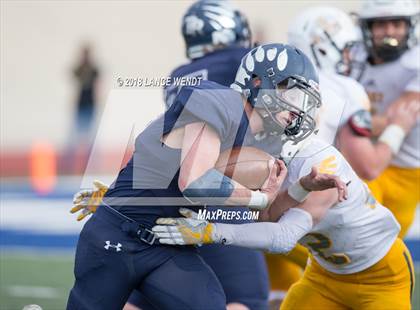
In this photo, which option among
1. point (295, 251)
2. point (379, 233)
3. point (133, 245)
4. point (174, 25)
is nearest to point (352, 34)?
point (295, 251)

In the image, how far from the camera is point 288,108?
127 inches

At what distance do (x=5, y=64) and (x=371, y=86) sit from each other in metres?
10.2

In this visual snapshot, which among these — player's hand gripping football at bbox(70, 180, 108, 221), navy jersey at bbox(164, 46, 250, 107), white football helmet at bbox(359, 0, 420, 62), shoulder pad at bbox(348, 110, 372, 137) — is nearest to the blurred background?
white football helmet at bbox(359, 0, 420, 62)

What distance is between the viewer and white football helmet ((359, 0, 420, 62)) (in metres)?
5.52

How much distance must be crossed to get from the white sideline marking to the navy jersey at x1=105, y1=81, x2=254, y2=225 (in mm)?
2862

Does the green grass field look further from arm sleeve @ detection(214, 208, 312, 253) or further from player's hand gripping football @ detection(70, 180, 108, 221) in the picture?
arm sleeve @ detection(214, 208, 312, 253)

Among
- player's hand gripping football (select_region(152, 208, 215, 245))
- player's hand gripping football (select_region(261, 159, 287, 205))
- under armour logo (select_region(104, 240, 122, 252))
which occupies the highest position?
player's hand gripping football (select_region(261, 159, 287, 205))

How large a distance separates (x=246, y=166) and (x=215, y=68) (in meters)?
1.53

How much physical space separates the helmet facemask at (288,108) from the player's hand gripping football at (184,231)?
1.34 ft

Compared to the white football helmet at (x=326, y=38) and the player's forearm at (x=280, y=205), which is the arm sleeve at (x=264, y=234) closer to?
the player's forearm at (x=280, y=205)

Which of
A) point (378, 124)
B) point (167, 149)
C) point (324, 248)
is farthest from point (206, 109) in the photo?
point (378, 124)

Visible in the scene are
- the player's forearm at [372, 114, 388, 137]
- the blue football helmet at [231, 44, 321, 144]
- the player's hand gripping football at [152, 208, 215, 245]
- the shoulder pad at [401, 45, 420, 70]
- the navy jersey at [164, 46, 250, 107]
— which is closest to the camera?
the player's hand gripping football at [152, 208, 215, 245]

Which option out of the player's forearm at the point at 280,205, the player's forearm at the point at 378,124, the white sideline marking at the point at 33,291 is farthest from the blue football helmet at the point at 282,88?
the white sideline marking at the point at 33,291

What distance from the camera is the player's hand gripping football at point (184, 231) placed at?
311 centimetres
